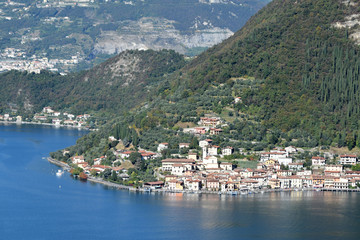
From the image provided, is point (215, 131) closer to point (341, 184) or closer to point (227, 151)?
point (227, 151)

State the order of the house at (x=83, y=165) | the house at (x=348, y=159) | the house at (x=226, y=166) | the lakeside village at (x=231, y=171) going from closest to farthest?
1. the lakeside village at (x=231, y=171)
2. the house at (x=226, y=166)
3. the house at (x=348, y=159)
4. the house at (x=83, y=165)

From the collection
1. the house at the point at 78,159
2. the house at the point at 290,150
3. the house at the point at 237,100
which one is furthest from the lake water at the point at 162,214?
the house at the point at 237,100

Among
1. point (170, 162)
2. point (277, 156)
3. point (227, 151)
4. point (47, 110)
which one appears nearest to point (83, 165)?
point (170, 162)

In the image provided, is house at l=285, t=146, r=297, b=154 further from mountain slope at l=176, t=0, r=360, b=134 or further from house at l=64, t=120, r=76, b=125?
house at l=64, t=120, r=76, b=125

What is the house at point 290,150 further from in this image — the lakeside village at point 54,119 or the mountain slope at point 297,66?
the lakeside village at point 54,119

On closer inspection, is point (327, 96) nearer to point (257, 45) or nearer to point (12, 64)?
point (257, 45)

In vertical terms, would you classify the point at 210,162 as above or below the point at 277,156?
below

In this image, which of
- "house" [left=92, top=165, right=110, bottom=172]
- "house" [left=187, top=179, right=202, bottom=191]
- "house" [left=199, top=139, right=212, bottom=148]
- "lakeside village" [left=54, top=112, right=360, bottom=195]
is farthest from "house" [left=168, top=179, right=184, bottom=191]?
"house" [left=92, top=165, right=110, bottom=172]
